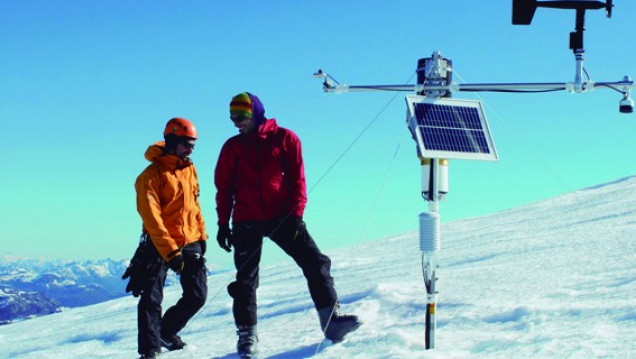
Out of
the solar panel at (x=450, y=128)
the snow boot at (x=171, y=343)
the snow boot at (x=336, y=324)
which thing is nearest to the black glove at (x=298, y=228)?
the snow boot at (x=336, y=324)

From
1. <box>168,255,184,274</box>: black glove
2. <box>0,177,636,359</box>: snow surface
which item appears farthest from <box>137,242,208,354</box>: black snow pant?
<box>0,177,636,359</box>: snow surface

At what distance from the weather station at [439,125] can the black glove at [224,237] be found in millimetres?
1775

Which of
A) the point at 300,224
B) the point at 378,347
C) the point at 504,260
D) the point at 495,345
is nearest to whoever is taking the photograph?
the point at 495,345

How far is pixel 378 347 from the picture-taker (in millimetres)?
4664

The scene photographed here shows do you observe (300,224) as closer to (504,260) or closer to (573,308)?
(573,308)

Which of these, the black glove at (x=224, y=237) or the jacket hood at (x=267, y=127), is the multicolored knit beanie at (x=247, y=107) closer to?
the jacket hood at (x=267, y=127)

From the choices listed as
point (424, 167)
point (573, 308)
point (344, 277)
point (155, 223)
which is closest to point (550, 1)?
point (424, 167)

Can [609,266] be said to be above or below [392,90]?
below

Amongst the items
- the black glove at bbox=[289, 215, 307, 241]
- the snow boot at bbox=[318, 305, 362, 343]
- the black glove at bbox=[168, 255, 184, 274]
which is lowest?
the snow boot at bbox=[318, 305, 362, 343]

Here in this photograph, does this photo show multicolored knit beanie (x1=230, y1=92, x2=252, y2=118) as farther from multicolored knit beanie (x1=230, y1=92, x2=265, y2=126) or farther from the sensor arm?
the sensor arm

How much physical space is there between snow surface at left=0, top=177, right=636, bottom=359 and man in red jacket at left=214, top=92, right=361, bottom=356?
1.01ft

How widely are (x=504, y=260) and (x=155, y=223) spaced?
4330 mm

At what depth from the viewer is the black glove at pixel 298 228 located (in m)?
5.11

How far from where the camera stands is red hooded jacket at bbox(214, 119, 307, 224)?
5.17m
